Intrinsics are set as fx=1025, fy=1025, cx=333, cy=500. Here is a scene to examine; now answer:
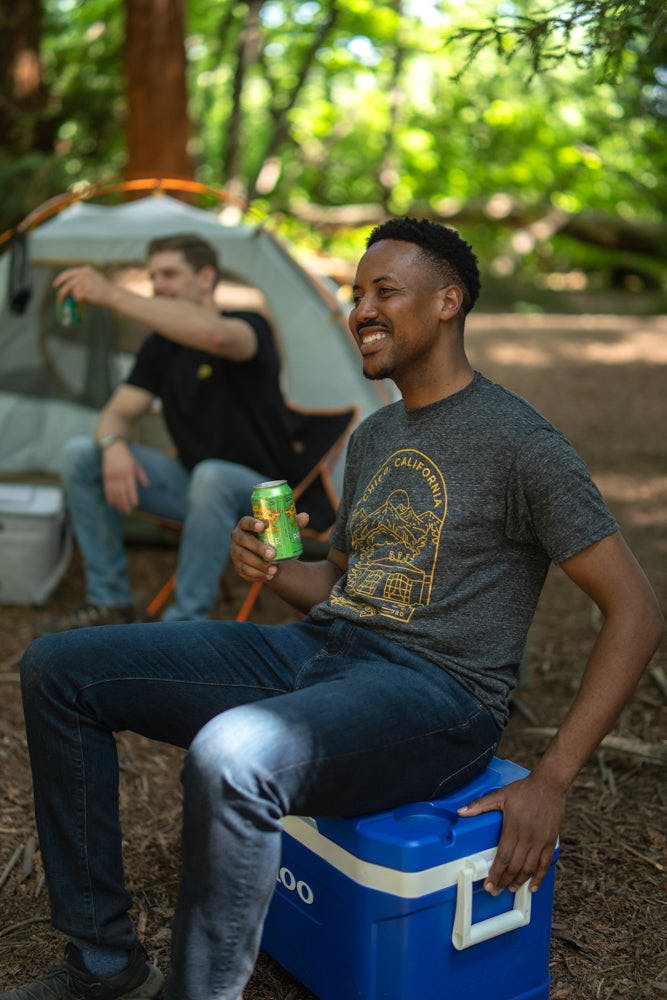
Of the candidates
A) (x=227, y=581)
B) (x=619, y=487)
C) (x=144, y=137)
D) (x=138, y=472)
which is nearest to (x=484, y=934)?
(x=138, y=472)

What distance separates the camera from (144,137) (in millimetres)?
6582

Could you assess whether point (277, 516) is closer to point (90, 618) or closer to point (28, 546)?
point (90, 618)

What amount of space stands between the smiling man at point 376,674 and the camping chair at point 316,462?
161 centimetres

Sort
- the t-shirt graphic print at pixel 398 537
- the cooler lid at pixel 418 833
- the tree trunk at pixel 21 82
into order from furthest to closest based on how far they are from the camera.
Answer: the tree trunk at pixel 21 82, the t-shirt graphic print at pixel 398 537, the cooler lid at pixel 418 833

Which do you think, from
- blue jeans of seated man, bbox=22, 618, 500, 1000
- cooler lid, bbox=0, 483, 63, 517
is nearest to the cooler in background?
cooler lid, bbox=0, 483, 63, 517

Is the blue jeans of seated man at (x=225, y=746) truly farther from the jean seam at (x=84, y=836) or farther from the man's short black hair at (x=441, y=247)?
the man's short black hair at (x=441, y=247)

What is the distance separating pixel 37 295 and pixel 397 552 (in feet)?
11.5

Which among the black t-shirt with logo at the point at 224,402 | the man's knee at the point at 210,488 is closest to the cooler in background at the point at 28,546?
the black t-shirt with logo at the point at 224,402

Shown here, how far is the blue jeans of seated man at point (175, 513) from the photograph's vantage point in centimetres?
354

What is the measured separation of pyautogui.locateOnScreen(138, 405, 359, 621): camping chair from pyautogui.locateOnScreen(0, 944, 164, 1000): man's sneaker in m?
1.93

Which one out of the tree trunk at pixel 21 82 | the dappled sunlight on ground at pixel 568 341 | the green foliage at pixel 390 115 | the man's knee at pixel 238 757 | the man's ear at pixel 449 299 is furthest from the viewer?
the dappled sunlight on ground at pixel 568 341

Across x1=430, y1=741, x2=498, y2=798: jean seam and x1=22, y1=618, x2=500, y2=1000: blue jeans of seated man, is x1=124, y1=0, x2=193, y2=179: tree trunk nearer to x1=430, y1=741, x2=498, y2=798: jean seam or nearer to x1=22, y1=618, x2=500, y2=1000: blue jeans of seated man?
x1=22, y1=618, x2=500, y2=1000: blue jeans of seated man

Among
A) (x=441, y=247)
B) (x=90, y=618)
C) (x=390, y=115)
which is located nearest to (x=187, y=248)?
(x=90, y=618)

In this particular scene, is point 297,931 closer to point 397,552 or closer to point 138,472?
point 397,552
